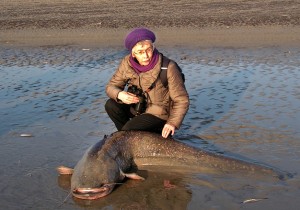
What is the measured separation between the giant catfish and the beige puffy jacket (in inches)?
12.9

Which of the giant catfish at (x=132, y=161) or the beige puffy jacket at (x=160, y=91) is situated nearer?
the giant catfish at (x=132, y=161)

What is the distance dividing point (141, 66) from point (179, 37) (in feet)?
34.8

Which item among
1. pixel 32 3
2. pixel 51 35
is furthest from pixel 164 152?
pixel 32 3

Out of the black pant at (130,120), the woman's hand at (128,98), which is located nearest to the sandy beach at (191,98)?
the black pant at (130,120)

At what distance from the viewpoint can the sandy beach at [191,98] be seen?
453cm

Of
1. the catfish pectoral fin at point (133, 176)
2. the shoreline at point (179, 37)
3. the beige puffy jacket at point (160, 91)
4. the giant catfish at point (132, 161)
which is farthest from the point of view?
the shoreline at point (179, 37)

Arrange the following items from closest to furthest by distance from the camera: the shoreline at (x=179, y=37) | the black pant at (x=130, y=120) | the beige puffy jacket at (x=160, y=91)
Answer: the beige puffy jacket at (x=160, y=91)
the black pant at (x=130, y=120)
the shoreline at (x=179, y=37)

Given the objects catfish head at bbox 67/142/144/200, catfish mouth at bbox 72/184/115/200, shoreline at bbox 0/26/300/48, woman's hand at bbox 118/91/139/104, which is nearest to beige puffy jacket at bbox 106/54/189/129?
woman's hand at bbox 118/91/139/104

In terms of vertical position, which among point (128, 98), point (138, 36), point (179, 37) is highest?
point (138, 36)

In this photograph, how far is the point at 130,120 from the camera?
5461 mm

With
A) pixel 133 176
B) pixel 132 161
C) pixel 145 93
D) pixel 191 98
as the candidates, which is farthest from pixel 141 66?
pixel 191 98

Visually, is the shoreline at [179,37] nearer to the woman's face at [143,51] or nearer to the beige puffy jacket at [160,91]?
the beige puffy jacket at [160,91]

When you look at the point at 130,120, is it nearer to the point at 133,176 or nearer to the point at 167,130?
the point at 167,130

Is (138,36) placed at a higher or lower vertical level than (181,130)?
higher
